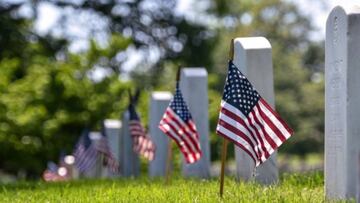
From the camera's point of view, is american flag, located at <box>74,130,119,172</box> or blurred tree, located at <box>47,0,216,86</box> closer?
american flag, located at <box>74,130,119,172</box>

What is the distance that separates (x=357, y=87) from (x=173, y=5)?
1033 inches

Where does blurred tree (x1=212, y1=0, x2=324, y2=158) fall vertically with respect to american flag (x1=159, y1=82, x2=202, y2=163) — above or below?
above

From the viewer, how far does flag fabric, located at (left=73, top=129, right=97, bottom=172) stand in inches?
924

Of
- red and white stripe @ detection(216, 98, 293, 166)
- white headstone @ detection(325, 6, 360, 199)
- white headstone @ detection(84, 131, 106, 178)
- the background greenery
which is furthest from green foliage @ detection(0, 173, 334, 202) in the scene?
the background greenery

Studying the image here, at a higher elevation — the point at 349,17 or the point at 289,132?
the point at 349,17

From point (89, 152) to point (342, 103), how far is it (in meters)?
14.4

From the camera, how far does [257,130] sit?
10242 mm

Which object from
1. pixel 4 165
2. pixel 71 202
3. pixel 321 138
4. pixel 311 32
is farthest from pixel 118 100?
pixel 311 32

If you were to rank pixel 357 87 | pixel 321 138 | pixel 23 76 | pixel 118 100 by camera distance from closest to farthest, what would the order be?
pixel 357 87 < pixel 118 100 < pixel 23 76 < pixel 321 138

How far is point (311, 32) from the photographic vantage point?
72625 millimetres

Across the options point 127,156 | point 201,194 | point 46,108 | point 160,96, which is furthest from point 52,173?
point 201,194

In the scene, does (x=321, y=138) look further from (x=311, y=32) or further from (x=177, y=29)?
(x=177, y=29)

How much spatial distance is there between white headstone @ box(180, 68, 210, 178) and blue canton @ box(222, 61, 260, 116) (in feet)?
23.6

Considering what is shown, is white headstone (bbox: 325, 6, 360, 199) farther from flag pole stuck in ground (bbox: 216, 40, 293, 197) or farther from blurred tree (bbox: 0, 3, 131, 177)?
blurred tree (bbox: 0, 3, 131, 177)
